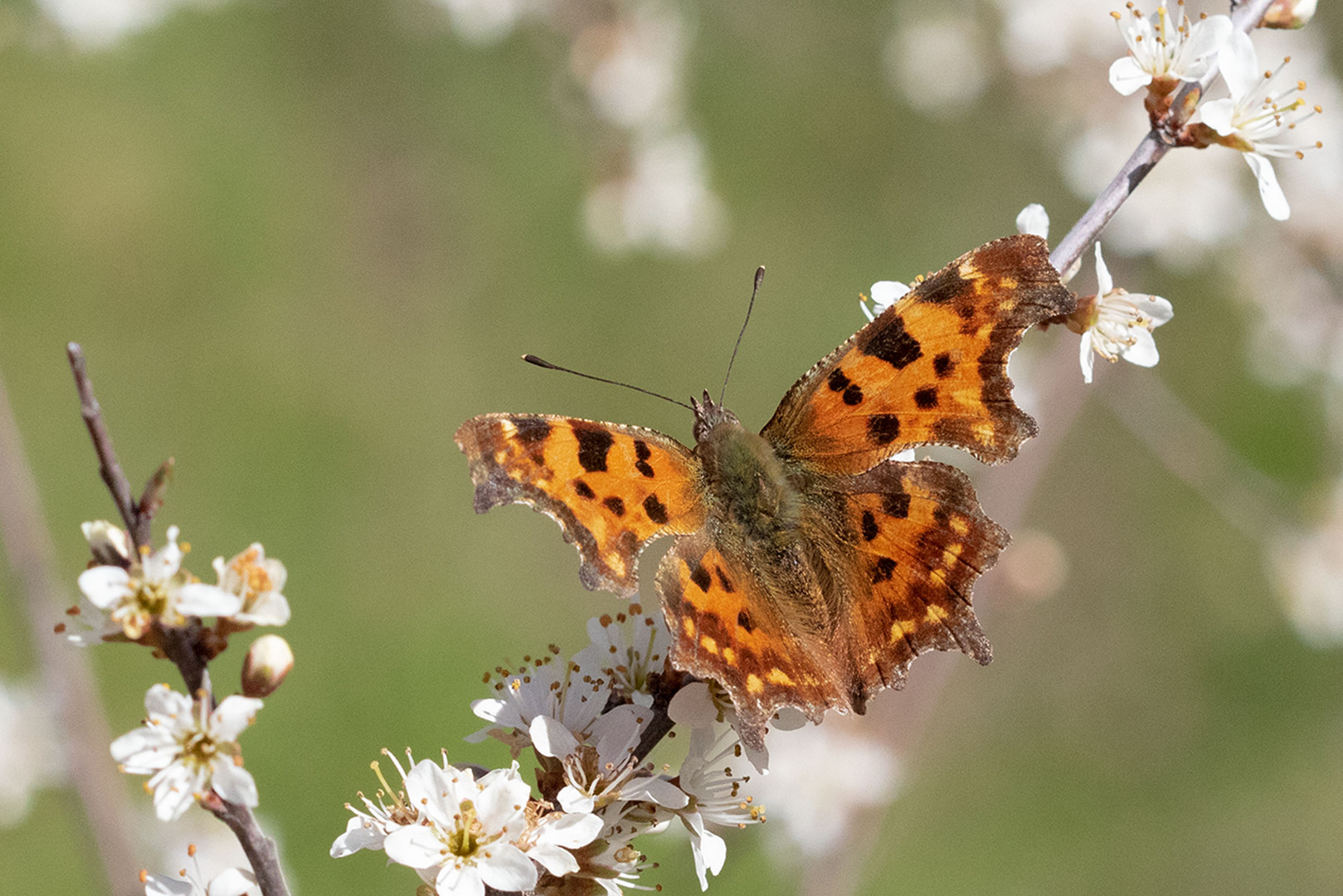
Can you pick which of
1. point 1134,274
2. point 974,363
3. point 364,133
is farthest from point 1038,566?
point 364,133

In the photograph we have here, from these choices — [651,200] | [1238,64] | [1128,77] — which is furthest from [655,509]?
[651,200]

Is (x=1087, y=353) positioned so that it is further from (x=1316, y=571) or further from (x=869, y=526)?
(x=1316, y=571)

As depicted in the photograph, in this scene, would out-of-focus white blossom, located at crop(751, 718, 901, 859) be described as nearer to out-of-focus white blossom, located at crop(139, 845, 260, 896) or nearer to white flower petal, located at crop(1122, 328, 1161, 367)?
white flower petal, located at crop(1122, 328, 1161, 367)

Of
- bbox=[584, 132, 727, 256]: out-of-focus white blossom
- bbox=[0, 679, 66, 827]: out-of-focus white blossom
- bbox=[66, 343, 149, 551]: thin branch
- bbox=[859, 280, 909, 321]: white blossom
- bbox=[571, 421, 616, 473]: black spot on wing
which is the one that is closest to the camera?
bbox=[66, 343, 149, 551]: thin branch

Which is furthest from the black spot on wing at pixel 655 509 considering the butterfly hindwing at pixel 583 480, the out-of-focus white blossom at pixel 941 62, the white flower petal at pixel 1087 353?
the out-of-focus white blossom at pixel 941 62

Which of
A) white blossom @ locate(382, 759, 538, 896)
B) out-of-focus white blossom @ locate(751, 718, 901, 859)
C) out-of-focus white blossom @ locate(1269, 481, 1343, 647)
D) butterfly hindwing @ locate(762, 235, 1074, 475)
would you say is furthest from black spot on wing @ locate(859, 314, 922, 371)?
out-of-focus white blossom @ locate(1269, 481, 1343, 647)

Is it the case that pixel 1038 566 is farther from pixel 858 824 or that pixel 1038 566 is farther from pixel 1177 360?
pixel 1177 360
